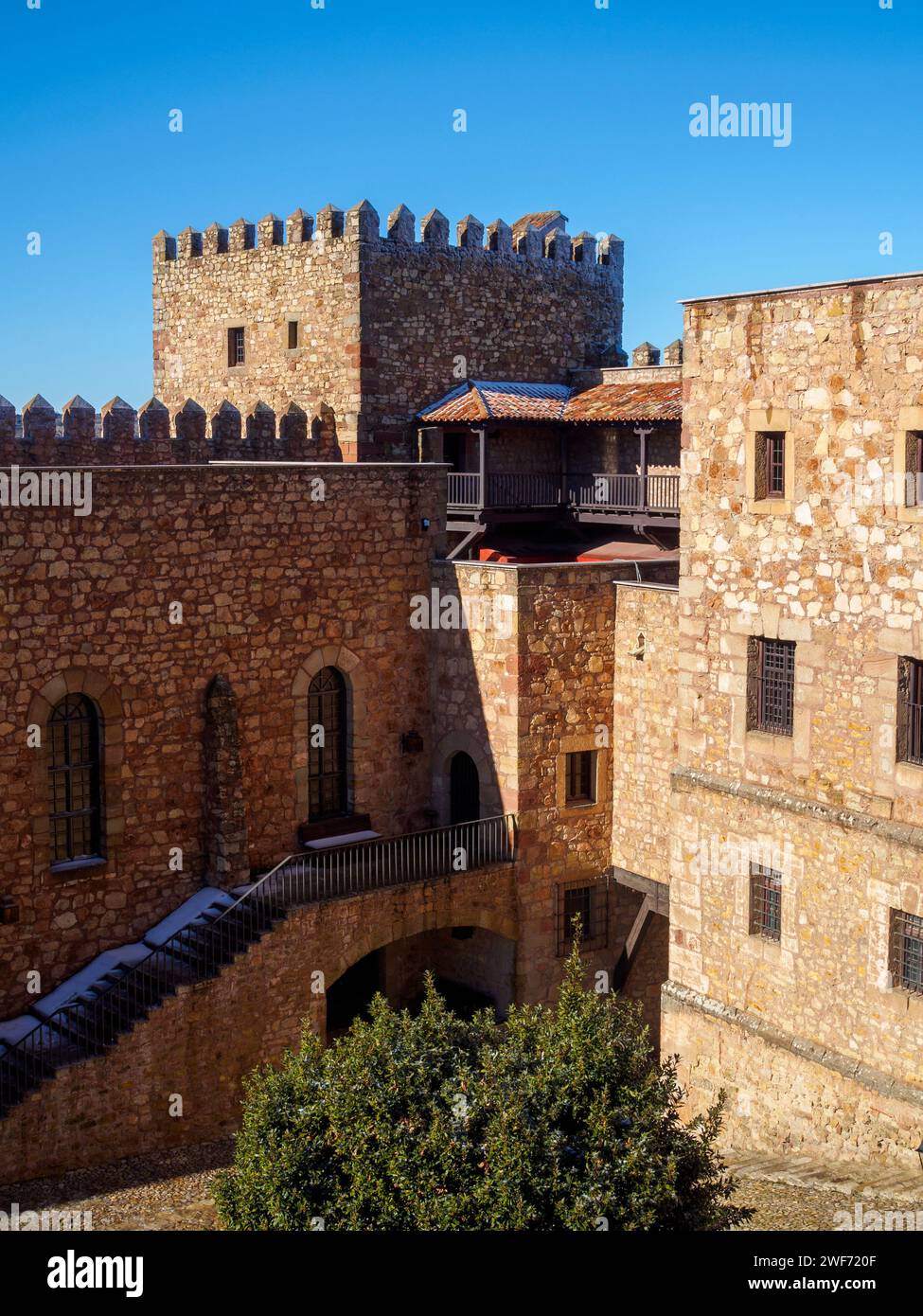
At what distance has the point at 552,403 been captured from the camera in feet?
89.6

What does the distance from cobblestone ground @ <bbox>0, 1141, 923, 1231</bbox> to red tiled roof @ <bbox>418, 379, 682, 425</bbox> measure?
42.5 ft

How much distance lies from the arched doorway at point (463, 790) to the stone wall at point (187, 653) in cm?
46

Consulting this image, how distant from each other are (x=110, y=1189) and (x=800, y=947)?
7.84m

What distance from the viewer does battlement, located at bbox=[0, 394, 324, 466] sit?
2017 cm

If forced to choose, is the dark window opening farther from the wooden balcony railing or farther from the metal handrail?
the wooden balcony railing

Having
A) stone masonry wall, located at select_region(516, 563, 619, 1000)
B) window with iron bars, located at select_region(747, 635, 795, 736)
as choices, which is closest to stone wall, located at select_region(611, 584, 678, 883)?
stone masonry wall, located at select_region(516, 563, 619, 1000)

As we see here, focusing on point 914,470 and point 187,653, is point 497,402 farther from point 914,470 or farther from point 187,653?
point 914,470

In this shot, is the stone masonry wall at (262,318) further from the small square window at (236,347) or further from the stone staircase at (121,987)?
the stone staircase at (121,987)

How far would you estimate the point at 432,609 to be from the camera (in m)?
21.5

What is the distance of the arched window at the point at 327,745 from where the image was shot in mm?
20594

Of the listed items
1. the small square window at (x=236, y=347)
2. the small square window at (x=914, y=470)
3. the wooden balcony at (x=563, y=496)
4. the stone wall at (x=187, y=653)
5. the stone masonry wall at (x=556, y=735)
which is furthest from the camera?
the small square window at (x=236, y=347)

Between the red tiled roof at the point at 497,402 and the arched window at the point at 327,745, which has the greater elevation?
the red tiled roof at the point at 497,402

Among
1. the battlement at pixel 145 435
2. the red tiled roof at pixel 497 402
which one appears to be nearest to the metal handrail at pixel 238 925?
the battlement at pixel 145 435
